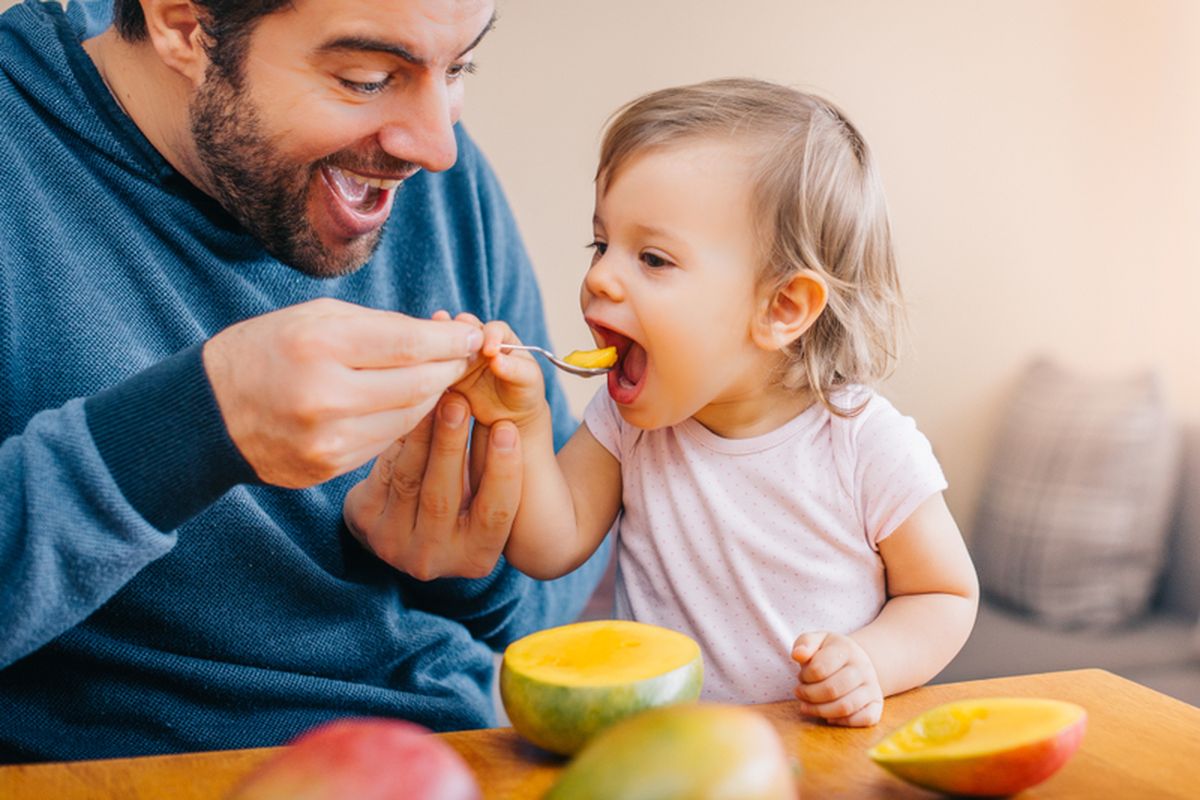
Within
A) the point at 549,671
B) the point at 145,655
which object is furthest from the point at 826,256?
the point at 145,655

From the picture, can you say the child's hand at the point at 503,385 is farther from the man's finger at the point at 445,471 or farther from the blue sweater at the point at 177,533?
the blue sweater at the point at 177,533

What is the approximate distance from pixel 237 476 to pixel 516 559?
419mm

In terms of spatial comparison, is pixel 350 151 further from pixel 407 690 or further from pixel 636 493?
pixel 407 690

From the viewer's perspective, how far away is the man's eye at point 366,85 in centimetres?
127

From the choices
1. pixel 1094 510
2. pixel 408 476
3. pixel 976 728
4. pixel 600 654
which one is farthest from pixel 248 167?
pixel 1094 510

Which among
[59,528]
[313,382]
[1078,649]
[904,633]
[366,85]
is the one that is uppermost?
[366,85]

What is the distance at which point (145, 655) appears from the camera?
46.4 inches

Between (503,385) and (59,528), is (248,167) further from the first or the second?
(59,528)

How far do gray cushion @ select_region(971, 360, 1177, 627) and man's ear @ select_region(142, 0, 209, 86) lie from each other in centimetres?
208

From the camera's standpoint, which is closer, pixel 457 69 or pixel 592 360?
pixel 592 360

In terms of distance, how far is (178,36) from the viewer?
1.30 meters

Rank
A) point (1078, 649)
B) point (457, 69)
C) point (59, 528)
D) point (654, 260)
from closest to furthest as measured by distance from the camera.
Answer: point (59, 528) → point (654, 260) → point (457, 69) → point (1078, 649)

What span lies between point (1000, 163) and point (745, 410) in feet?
6.58

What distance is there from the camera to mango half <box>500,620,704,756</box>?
79 cm
